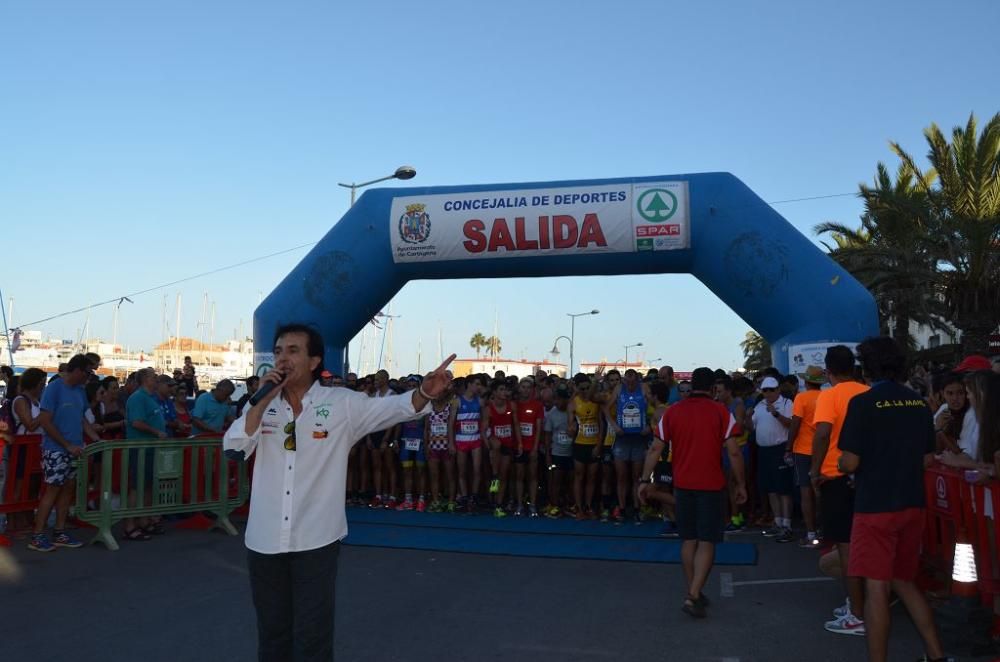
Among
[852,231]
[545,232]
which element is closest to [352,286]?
[545,232]

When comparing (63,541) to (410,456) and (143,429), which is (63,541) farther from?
(410,456)

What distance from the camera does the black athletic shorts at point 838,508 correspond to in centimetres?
538

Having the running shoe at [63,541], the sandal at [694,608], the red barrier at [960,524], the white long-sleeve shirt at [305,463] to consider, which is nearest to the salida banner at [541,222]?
the running shoe at [63,541]

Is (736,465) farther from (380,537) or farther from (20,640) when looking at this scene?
(20,640)

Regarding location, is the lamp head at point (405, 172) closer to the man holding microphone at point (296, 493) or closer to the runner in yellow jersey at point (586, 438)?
the runner in yellow jersey at point (586, 438)

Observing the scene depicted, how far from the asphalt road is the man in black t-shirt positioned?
0.85 meters

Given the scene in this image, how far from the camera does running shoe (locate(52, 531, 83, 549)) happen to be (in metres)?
8.01

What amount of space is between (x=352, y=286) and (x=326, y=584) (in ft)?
31.8

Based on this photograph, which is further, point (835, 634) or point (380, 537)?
point (380, 537)

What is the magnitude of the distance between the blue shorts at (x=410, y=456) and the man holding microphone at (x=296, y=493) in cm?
773

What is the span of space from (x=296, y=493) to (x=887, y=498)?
122 inches

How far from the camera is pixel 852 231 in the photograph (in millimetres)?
22641

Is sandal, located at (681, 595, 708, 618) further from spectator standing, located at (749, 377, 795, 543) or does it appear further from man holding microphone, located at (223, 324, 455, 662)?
spectator standing, located at (749, 377, 795, 543)

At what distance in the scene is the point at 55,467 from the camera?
315 inches
